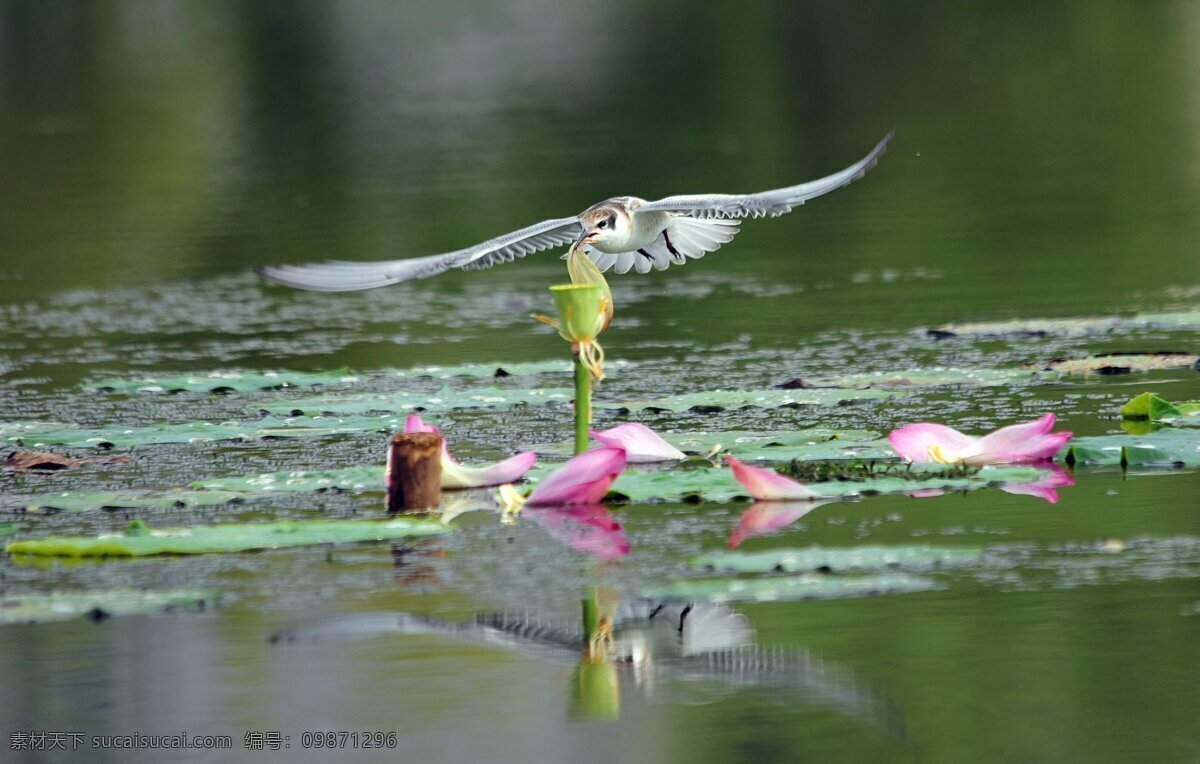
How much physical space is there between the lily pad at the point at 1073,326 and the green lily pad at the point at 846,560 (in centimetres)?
398

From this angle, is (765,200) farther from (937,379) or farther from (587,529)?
(587,529)

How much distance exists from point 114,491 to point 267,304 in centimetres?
627

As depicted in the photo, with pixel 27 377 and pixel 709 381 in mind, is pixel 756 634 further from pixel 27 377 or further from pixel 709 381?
pixel 27 377

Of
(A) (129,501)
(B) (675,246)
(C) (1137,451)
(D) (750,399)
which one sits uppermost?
(B) (675,246)

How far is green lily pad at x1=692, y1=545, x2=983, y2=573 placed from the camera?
5223 mm

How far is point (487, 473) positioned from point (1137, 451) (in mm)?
2024

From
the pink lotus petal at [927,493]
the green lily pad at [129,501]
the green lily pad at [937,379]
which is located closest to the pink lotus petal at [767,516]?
the pink lotus petal at [927,493]

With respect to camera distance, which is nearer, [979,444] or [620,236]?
[979,444]

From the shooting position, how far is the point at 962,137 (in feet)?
64.7

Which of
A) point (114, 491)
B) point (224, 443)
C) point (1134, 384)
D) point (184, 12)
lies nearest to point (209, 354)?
point (224, 443)

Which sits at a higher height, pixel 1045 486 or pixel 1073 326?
pixel 1073 326

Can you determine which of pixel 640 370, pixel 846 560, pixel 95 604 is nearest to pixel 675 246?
pixel 640 370

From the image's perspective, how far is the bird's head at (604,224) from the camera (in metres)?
7.24

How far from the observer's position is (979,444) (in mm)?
6438
